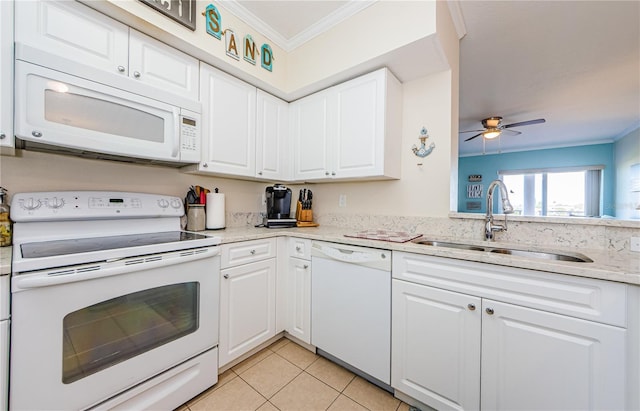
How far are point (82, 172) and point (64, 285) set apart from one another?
0.83 metres

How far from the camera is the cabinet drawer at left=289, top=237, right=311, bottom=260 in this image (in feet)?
5.74

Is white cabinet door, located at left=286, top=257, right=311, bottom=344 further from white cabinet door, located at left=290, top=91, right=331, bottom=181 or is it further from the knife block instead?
white cabinet door, located at left=290, top=91, right=331, bottom=181

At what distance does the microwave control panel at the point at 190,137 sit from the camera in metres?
1.56

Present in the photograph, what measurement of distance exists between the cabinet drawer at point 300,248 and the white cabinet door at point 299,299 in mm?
32

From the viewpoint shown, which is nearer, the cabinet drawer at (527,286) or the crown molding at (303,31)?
the cabinet drawer at (527,286)

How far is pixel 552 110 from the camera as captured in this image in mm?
3727

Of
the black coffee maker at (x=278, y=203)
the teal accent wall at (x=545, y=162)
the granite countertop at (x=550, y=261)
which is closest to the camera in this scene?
the granite countertop at (x=550, y=261)

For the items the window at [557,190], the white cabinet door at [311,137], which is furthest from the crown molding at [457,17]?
the window at [557,190]

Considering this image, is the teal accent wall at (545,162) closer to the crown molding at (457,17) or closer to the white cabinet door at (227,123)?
the crown molding at (457,17)

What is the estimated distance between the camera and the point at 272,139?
7.21ft

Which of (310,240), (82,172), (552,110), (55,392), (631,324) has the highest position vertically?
(552,110)

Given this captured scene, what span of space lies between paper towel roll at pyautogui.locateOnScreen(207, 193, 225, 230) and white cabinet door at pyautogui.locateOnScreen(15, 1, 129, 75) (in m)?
0.92

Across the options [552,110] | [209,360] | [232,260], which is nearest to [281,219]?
[232,260]

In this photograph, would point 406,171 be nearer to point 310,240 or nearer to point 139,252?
point 310,240
